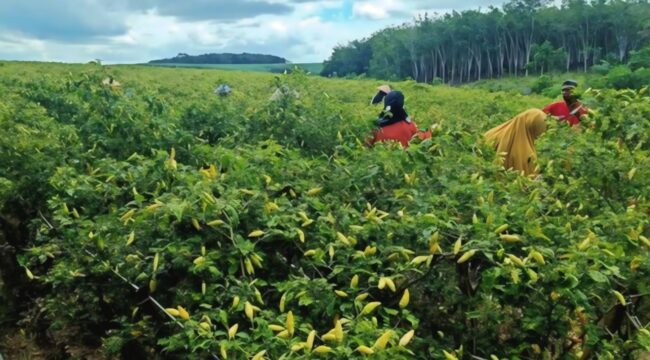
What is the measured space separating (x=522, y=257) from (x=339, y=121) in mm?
2097

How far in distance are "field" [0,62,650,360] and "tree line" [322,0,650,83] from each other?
165ft

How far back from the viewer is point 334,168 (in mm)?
3166

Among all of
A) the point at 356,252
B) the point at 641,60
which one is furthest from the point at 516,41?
the point at 356,252

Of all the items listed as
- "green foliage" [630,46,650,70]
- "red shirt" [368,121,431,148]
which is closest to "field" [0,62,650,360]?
"red shirt" [368,121,431,148]

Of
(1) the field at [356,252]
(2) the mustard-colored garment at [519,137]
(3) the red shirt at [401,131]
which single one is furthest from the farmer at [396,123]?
(1) the field at [356,252]

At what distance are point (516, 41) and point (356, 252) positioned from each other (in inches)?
2394

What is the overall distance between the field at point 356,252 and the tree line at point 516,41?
50.2 m

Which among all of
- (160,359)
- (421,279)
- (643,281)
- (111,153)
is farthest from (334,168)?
(111,153)

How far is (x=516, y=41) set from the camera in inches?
2341

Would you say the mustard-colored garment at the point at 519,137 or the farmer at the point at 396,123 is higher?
the farmer at the point at 396,123

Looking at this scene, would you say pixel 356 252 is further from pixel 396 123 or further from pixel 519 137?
pixel 519 137

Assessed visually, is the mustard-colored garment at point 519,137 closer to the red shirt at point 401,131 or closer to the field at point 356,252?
the red shirt at point 401,131

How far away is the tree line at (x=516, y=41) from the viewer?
5409 cm

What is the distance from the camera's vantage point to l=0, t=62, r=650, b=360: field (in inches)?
85.8
